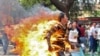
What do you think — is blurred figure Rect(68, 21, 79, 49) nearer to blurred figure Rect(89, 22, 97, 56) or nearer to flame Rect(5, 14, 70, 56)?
flame Rect(5, 14, 70, 56)

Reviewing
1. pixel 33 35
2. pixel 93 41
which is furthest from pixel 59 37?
pixel 93 41

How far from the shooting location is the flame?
4.54m

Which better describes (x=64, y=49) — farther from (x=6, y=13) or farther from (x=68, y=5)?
(x=68, y=5)

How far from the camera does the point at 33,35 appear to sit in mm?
4602

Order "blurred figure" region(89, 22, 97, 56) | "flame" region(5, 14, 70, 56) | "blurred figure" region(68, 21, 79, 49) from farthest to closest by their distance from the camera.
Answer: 1. "blurred figure" region(89, 22, 97, 56)
2. "blurred figure" region(68, 21, 79, 49)
3. "flame" region(5, 14, 70, 56)

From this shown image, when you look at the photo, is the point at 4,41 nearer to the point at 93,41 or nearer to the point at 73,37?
the point at 73,37

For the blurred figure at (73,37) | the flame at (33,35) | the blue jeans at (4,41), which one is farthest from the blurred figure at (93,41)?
the flame at (33,35)

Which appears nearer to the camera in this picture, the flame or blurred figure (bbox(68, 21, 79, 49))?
the flame

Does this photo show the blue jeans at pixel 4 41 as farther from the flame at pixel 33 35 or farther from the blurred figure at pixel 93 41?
the blurred figure at pixel 93 41

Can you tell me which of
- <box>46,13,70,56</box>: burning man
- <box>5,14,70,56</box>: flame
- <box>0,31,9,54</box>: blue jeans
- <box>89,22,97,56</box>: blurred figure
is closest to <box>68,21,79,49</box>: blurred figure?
<box>46,13,70,56</box>: burning man

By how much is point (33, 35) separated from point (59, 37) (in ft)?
1.08

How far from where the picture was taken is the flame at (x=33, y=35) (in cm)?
454

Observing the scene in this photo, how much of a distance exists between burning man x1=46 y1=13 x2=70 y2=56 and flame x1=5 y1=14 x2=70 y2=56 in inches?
1.1

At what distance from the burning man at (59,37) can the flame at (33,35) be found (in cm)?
3
